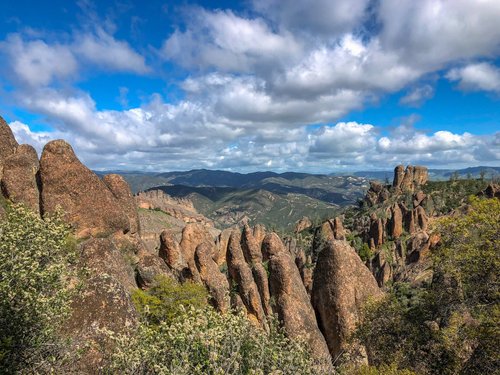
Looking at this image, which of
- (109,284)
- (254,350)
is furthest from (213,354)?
(109,284)

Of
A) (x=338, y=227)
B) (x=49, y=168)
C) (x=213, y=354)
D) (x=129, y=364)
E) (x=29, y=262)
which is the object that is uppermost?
(x=49, y=168)

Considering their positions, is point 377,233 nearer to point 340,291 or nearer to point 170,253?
point 170,253

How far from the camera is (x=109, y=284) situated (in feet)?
79.0

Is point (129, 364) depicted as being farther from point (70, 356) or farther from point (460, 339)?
A: point (460, 339)

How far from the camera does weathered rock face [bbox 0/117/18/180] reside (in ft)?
181

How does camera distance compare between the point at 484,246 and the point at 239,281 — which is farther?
the point at 239,281

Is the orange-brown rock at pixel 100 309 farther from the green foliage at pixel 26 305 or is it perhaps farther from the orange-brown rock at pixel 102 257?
the orange-brown rock at pixel 102 257

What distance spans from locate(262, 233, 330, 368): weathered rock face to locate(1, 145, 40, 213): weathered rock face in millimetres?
33065

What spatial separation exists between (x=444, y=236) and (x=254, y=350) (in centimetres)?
2127

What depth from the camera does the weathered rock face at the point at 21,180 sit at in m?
51.4

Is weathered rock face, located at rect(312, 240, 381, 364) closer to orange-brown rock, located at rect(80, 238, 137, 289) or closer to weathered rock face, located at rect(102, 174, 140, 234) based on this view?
orange-brown rock, located at rect(80, 238, 137, 289)

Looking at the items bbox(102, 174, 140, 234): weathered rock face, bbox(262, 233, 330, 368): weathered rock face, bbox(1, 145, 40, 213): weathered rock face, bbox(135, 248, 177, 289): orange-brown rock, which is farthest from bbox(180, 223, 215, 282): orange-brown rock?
bbox(1, 145, 40, 213): weathered rock face

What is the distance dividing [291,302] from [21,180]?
130ft

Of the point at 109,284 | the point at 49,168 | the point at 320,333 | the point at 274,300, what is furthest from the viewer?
the point at 49,168
